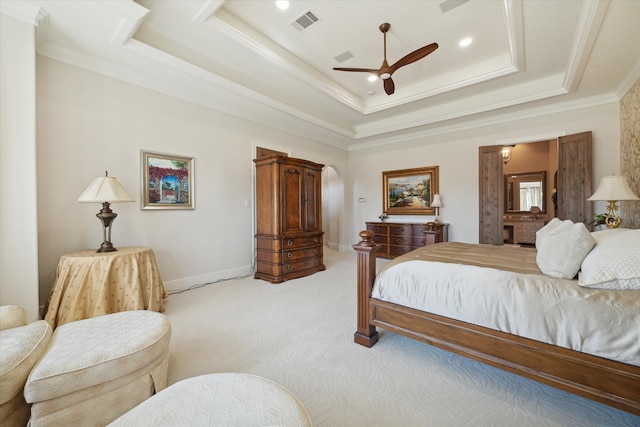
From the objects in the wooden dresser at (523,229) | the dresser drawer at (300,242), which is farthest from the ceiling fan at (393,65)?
the wooden dresser at (523,229)

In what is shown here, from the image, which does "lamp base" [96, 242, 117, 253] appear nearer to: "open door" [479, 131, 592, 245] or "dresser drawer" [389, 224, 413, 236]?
"dresser drawer" [389, 224, 413, 236]

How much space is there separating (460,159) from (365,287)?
4.33 m

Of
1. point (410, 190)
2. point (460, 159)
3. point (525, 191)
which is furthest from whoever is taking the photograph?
point (525, 191)

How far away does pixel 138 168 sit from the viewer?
317cm

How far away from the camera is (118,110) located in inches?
119

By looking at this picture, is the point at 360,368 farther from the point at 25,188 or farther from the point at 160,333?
the point at 25,188

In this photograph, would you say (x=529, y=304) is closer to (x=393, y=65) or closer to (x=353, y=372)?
(x=353, y=372)

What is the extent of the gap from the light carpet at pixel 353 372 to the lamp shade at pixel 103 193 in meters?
1.31

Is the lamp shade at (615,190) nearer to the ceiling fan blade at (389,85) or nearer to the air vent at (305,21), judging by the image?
the ceiling fan blade at (389,85)

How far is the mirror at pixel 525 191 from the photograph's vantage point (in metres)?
6.81

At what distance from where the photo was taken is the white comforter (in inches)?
47.9

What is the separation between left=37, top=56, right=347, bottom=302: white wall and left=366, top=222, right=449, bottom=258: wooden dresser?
2937 mm

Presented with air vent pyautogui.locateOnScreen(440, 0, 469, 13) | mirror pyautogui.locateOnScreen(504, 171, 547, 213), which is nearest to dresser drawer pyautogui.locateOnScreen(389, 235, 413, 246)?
air vent pyautogui.locateOnScreen(440, 0, 469, 13)

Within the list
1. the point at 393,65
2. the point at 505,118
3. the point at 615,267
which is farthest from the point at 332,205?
the point at 615,267
